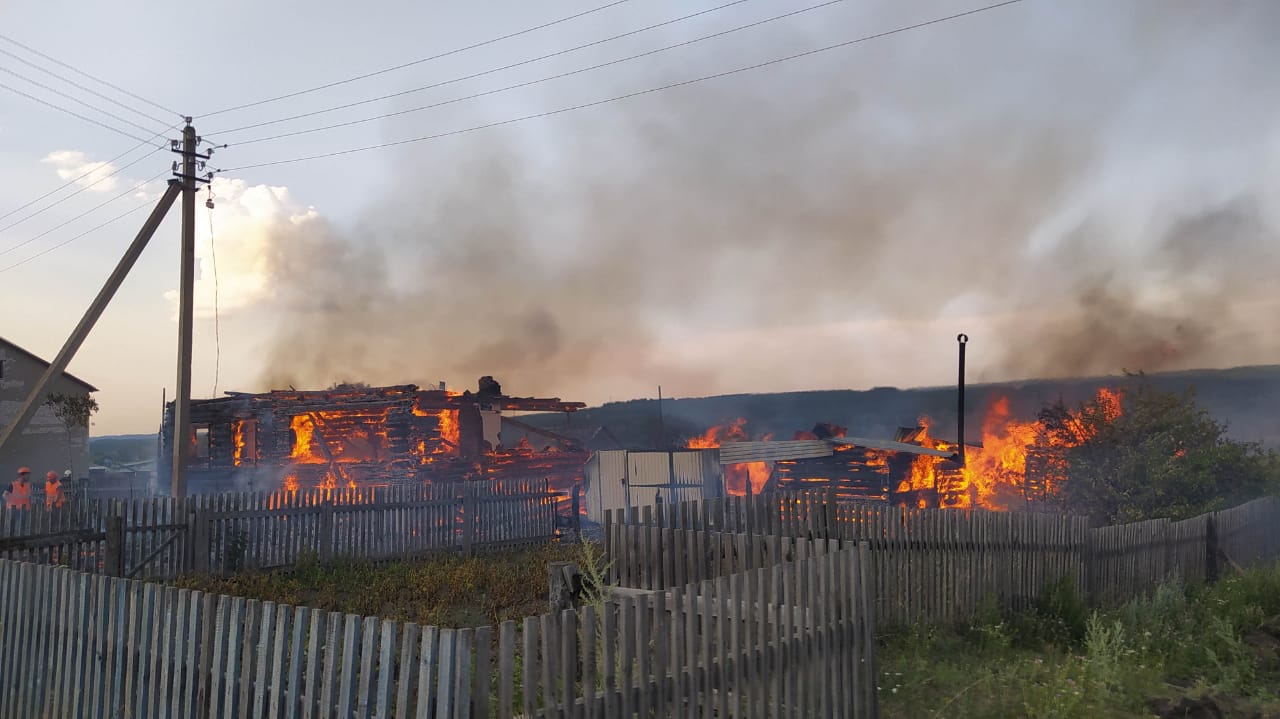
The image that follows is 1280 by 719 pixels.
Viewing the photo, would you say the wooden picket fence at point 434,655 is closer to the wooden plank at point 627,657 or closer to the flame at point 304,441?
the wooden plank at point 627,657

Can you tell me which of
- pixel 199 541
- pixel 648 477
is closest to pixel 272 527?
pixel 199 541

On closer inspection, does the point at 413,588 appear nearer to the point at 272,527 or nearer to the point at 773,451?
the point at 272,527

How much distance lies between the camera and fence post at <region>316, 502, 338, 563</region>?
1473 cm

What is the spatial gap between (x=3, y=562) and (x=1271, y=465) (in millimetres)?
25631

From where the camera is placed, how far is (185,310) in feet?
61.4

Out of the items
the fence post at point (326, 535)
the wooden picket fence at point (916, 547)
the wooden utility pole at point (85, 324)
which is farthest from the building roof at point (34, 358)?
the wooden picket fence at point (916, 547)

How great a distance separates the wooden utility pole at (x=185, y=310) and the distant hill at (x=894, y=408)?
87.8 feet

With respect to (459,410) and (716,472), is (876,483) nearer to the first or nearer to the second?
(716,472)

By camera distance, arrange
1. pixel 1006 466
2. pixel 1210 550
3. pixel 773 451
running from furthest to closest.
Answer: pixel 1006 466, pixel 773 451, pixel 1210 550

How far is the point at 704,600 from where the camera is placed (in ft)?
16.9

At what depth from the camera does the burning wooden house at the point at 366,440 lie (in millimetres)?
27031

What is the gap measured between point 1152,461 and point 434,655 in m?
21.1

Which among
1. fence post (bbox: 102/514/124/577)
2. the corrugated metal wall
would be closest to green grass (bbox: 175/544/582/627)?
fence post (bbox: 102/514/124/577)

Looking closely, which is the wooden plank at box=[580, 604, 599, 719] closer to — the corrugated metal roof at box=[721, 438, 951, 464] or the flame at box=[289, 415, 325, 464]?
the corrugated metal roof at box=[721, 438, 951, 464]
